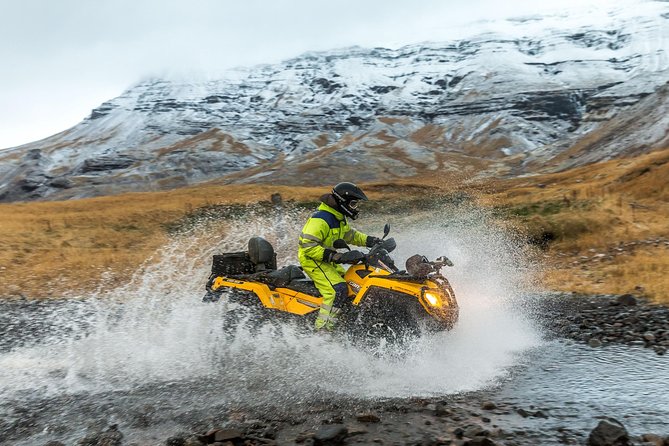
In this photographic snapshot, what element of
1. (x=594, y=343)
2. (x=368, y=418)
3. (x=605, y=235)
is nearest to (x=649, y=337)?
(x=594, y=343)

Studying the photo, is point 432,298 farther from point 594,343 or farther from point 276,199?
point 276,199

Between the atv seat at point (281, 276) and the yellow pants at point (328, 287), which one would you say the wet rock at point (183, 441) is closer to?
the yellow pants at point (328, 287)

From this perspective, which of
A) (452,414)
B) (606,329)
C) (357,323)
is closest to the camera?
(452,414)

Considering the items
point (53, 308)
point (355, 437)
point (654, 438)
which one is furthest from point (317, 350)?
point (53, 308)

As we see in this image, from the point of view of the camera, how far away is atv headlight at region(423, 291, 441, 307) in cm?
904

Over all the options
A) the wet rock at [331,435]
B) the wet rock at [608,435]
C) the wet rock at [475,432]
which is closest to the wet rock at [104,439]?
the wet rock at [331,435]

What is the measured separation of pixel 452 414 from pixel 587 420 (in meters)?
1.71

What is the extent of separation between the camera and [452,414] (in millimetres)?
7176

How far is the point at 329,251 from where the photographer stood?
10.0 meters

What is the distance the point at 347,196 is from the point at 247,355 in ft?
12.3

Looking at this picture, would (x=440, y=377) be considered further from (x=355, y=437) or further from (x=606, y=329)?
(x=606, y=329)

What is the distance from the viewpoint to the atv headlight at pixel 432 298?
9.04 metres

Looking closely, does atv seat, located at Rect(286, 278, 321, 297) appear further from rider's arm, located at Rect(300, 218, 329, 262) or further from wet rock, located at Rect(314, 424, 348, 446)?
wet rock, located at Rect(314, 424, 348, 446)

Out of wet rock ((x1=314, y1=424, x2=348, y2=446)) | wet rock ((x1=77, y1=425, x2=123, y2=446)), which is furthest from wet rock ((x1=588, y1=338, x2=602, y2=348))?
wet rock ((x1=77, y1=425, x2=123, y2=446))
